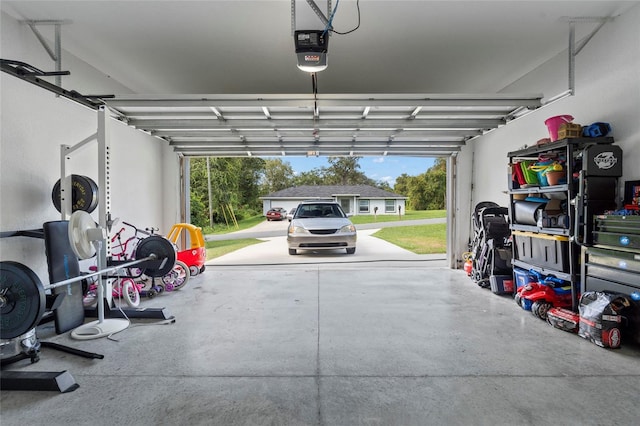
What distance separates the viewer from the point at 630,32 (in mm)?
3152

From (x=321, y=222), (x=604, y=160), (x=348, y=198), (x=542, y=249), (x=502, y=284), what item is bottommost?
(x=502, y=284)

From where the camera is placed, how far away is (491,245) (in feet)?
16.1

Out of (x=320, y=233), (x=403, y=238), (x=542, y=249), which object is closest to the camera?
(x=542, y=249)

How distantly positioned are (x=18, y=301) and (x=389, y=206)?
89.1 ft

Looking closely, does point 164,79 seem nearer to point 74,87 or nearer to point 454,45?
point 74,87

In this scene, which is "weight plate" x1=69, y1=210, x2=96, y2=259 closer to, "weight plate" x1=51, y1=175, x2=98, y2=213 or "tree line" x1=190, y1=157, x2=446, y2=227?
"weight plate" x1=51, y1=175, x2=98, y2=213

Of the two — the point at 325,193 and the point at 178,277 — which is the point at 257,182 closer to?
the point at 325,193

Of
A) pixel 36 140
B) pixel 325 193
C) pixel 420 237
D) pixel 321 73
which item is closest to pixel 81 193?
pixel 36 140

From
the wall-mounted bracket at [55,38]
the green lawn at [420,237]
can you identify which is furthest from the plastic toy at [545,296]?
the green lawn at [420,237]

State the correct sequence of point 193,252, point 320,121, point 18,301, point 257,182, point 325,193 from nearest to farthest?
point 18,301 < point 320,121 < point 193,252 < point 325,193 < point 257,182

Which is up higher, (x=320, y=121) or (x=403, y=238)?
(x=320, y=121)

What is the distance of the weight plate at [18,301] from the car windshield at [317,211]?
21.4 ft

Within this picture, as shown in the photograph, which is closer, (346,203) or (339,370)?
(339,370)

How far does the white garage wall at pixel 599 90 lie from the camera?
122 inches
